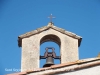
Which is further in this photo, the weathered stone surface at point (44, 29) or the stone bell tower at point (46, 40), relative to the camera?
the weathered stone surface at point (44, 29)

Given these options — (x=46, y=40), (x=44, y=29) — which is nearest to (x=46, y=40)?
(x=46, y=40)

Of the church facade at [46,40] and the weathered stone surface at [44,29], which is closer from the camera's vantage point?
the church facade at [46,40]

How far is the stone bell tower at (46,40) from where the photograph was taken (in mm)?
13516

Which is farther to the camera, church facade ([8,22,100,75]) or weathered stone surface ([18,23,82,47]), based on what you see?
weathered stone surface ([18,23,82,47])

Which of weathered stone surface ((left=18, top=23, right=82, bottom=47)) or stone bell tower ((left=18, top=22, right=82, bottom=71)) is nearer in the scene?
stone bell tower ((left=18, top=22, right=82, bottom=71))

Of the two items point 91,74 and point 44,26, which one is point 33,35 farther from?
point 91,74

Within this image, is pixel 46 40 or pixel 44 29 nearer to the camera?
pixel 44 29

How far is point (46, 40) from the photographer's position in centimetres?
1429

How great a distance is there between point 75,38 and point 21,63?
1801 mm

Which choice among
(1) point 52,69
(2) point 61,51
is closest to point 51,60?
(2) point 61,51

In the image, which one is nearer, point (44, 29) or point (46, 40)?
point (44, 29)

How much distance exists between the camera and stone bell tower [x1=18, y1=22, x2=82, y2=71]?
13516 millimetres

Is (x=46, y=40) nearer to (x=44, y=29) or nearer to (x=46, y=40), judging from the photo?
(x=46, y=40)

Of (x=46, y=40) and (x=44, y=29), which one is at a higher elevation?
(x=44, y=29)
